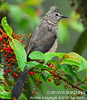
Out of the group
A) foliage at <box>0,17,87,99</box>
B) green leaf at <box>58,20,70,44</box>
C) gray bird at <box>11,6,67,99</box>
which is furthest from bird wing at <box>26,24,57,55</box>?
green leaf at <box>58,20,70,44</box>

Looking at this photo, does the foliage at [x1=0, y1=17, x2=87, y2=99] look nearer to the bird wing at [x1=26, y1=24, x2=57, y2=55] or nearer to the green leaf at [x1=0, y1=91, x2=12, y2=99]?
the green leaf at [x1=0, y1=91, x2=12, y2=99]

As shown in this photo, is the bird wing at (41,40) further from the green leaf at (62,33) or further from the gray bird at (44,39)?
the green leaf at (62,33)

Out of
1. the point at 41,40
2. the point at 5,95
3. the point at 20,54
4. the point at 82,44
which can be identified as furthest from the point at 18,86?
the point at 82,44

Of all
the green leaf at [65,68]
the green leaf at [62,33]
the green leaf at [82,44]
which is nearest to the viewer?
the green leaf at [65,68]

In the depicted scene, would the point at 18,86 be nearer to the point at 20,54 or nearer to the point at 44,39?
the point at 20,54

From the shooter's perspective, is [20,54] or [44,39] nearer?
[20,54]

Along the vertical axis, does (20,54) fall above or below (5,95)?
above

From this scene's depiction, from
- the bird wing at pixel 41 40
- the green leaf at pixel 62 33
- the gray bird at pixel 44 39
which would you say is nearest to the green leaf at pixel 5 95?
the gray bird at pixel 44 39

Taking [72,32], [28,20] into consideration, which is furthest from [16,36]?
[72,32]

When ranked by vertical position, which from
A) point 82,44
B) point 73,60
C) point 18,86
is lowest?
point 18,86

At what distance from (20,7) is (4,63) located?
222cm

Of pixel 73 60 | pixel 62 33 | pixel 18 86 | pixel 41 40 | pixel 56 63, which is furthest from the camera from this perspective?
pixel 62 33

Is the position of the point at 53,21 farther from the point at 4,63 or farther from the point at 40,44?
the point at 4,63

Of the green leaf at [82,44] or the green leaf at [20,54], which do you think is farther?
the green leaf at [82,44]
